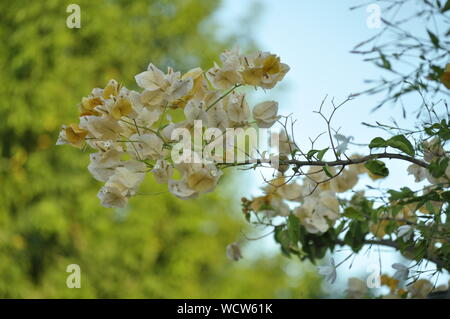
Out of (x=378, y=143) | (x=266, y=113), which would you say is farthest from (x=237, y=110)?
(x=378, y=143)

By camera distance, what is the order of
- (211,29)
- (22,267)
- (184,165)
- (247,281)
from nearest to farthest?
(184,165) < (22,267) < (247,281) < (211,29)

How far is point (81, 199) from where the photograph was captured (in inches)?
136

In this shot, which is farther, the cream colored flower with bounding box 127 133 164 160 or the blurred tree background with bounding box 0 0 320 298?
the blurred tree background with bounding box 0 0 320 298

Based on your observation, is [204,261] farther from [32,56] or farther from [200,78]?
[200,78]

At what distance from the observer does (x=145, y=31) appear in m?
3.75

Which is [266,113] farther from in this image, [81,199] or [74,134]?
[81,199]

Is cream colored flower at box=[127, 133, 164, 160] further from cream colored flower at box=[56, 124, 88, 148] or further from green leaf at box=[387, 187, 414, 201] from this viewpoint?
green leaf at box=[387, 187, 414, 201]

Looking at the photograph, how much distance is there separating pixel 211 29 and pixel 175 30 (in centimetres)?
31

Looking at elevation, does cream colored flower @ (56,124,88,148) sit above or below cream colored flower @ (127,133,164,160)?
above

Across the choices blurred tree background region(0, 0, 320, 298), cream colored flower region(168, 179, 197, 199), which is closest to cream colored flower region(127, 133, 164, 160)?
cream colored flower region(168, 179, 197, 199)

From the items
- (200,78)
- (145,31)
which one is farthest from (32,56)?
(200,78)

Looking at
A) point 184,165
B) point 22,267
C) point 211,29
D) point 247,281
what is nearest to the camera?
point 184,165

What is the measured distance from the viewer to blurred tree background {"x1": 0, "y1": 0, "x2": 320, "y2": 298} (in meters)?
3.45

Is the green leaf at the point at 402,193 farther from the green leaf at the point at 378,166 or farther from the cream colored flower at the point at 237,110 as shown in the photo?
the cream colored flower at the point at 237,110
